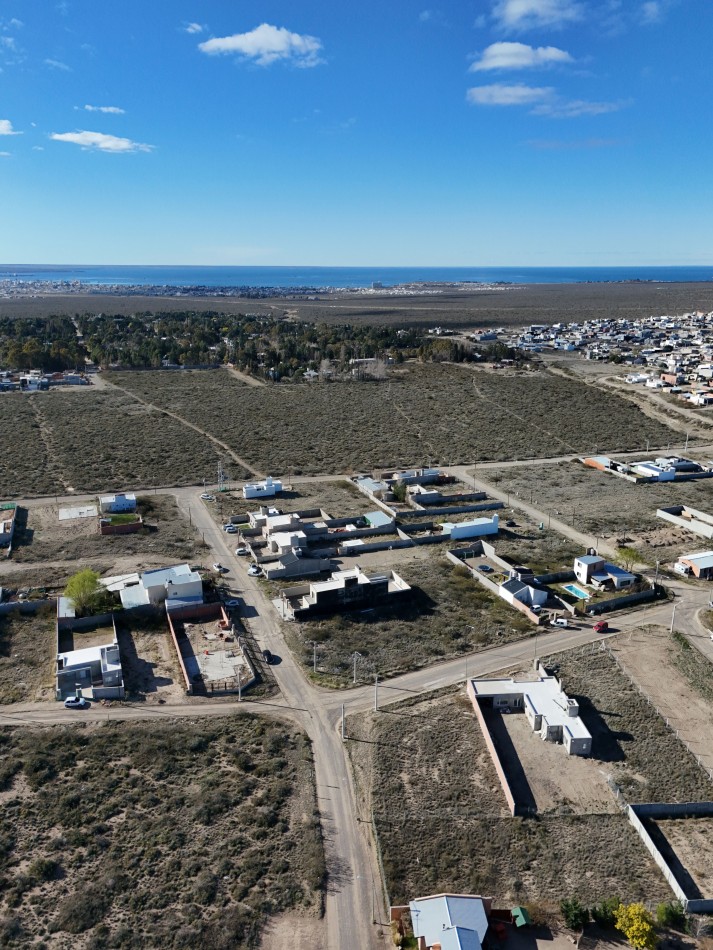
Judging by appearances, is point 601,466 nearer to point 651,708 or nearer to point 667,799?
point 651,708

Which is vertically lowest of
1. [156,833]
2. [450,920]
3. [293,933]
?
[293,933]

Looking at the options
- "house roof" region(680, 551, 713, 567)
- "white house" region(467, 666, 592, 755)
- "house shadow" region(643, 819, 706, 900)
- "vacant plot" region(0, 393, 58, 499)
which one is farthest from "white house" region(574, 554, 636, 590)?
"vacant plot" region(0, 393, 58, 499)

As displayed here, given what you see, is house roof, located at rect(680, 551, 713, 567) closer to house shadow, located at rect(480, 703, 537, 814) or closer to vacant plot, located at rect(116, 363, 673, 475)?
house shadow, located at rect(480, 703, 537, 814)

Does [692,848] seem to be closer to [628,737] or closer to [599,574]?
[628,737]

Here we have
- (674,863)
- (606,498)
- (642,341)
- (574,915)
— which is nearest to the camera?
(574,915)

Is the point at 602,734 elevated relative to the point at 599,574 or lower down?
lower down

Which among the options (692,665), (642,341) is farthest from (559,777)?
(642,341)

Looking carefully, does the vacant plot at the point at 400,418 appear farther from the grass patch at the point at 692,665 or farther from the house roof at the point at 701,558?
the grass patch at the point at 692,665

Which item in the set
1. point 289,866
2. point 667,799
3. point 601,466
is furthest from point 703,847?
point 601,466
